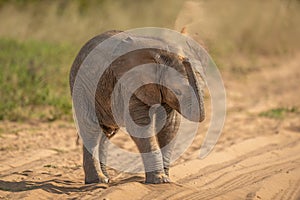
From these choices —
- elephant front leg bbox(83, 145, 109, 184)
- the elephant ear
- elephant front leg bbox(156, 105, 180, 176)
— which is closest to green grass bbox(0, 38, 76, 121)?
elephant front leg bbox(83, 145, 109, 184)

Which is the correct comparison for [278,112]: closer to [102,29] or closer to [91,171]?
[91,171]

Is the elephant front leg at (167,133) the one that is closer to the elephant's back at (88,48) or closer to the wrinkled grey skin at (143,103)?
the wrinkled grey skin at (143,103)

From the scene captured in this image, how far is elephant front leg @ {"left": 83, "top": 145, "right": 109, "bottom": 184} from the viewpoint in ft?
22.0

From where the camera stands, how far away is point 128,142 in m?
8.99

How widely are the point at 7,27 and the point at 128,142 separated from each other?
31.4ft

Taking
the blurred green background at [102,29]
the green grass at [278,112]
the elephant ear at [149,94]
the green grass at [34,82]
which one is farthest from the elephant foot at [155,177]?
the blurred green background at [102,29]

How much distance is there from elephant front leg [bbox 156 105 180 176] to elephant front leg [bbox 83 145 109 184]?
0.70 m

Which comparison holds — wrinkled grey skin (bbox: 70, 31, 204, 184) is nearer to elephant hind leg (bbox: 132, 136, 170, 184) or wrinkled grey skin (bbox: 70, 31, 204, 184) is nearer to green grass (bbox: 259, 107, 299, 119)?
elephant hind leg (bbox: 132, 136, 170, 184)

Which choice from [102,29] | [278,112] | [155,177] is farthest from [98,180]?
[102,29]

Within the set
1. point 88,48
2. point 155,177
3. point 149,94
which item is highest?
point 88,48

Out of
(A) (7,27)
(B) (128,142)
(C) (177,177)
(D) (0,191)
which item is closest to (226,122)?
(B) (128,142)

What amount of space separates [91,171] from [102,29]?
10413mm

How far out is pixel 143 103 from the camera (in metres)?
6.10

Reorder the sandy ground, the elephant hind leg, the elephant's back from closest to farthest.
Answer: the elephant hind leg → the sandy ground → the elephant's back
